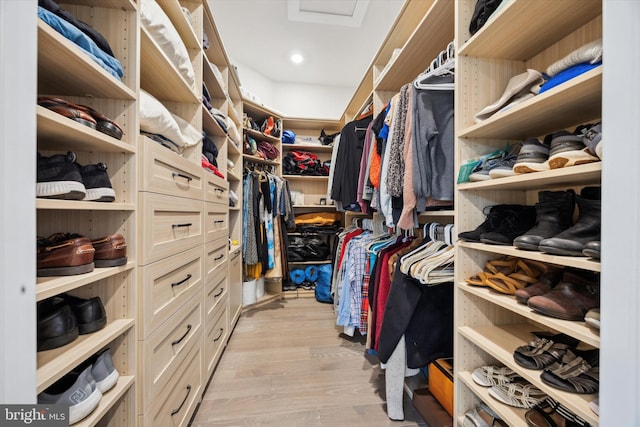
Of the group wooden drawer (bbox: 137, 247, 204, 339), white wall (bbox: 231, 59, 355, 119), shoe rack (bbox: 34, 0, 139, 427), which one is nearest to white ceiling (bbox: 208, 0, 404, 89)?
white wall (bbox: 231, 59, 355, 119)

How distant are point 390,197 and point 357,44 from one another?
1.88 metres

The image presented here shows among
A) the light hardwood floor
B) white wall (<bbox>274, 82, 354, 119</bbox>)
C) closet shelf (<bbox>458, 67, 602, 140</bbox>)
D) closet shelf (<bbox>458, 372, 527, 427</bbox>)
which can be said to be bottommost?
the light hardwood floor

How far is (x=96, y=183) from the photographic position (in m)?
0.68

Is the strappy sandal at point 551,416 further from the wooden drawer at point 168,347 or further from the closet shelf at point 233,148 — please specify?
the closet shelf at point 233,148

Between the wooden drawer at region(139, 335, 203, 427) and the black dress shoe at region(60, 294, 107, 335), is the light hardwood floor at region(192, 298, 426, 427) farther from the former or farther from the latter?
the black dress shoe at region(60, 294, 107, 335)

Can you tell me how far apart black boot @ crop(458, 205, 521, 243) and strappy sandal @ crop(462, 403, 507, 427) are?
24.4 inches

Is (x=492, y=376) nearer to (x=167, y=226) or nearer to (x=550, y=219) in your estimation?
(x=550, y=219)

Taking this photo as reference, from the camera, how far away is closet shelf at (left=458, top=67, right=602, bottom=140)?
0.55m

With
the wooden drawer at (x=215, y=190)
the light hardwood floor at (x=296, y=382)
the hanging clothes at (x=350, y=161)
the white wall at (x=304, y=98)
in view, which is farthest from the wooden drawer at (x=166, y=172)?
the white wall at (x=304, y=98)

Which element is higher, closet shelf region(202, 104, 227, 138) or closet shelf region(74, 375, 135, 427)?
closet shelf region(202, 104, 227, 138)

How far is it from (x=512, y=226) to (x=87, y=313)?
136 centimetres

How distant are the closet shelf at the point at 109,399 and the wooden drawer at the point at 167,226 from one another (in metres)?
0.38

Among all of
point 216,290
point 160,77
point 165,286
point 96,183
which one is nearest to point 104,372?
point 165,286
